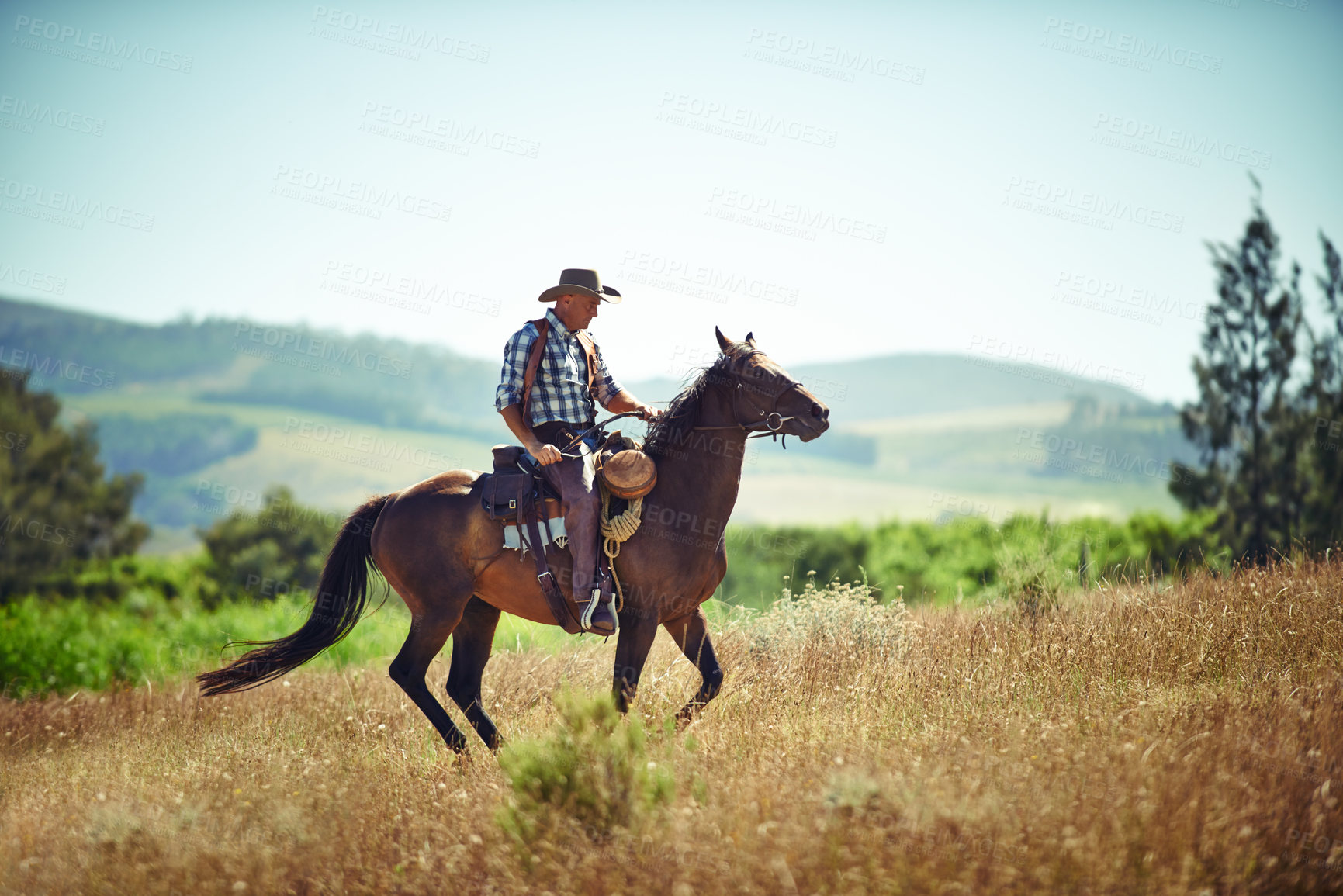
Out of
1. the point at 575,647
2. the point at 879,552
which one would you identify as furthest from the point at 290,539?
the point at 575,647

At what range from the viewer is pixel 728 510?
19.2 ft

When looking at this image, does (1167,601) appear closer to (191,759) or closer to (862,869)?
(862,869)

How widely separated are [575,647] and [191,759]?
403 centimetres

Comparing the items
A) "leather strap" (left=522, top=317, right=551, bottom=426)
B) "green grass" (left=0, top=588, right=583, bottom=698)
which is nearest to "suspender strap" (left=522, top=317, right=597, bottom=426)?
"leather strap" (left=522, top=317, right=551, bottom=426)

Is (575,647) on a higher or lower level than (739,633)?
lower

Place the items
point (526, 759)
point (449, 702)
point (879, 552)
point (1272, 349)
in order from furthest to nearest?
point (879, 552) < point (1272, 349) < point (449, 702) < point (526, 759)

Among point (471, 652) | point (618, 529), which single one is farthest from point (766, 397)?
point (471, 652)

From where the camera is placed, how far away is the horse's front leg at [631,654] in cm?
542

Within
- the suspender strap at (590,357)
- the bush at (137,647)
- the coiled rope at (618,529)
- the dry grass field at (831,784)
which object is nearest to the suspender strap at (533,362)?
the suspender strap at (590,357)

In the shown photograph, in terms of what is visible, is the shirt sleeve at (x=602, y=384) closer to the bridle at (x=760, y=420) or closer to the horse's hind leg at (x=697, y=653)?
the bridle at (x=760, y=420)

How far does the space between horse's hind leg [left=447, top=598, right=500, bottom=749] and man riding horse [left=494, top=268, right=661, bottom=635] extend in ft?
4.06

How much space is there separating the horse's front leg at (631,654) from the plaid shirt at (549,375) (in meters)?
1.56

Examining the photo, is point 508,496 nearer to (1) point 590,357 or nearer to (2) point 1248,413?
(1) point 590,357

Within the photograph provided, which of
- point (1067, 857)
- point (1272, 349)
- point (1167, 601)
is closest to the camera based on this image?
point (1067, 857)
